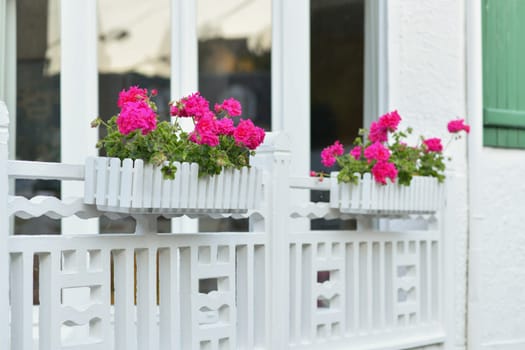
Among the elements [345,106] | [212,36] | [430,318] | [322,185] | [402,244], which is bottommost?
[430,318]

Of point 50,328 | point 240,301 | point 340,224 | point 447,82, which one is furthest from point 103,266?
point 447,82

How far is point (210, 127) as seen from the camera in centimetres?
343

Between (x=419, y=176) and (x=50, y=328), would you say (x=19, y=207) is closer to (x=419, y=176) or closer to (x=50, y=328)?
(x=50, y=328)

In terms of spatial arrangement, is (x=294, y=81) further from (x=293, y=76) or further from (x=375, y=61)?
(x=375, y=61)

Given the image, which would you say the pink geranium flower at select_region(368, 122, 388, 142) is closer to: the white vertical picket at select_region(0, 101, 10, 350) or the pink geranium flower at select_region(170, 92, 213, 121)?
the pink geranium flower at select_region(170, 92, 213, 121)

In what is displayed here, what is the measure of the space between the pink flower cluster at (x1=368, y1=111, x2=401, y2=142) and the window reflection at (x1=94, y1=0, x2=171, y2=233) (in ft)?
3.73

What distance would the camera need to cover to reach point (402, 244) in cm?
485

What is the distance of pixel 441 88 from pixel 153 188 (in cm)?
262

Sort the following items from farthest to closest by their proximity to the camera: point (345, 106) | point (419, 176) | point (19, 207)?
point (345, 106)
point (419, 176)
point (19, 207)

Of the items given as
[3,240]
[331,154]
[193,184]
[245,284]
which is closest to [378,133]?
[331,154]

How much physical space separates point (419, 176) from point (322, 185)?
611 millimetres

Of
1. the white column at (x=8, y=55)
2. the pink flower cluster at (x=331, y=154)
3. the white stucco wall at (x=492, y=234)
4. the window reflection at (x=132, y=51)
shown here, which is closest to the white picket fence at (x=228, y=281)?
the pink flower cluster at (x=331, y=154)

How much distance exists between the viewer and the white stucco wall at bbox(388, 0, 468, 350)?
516 cm

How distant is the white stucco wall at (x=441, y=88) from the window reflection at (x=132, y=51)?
124cm
